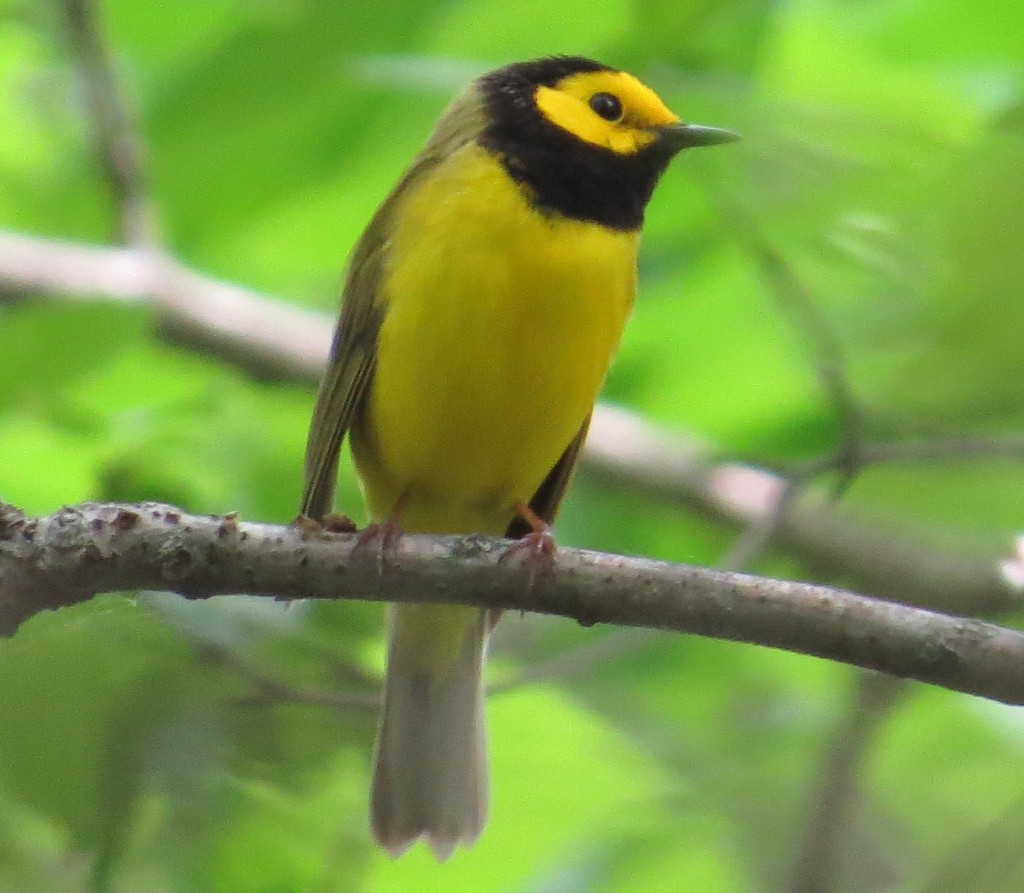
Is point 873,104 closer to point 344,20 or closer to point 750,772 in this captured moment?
point 344,20

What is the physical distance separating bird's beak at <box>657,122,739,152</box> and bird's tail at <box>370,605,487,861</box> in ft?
5.46

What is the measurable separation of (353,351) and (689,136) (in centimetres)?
121

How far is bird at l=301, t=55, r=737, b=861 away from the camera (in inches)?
176

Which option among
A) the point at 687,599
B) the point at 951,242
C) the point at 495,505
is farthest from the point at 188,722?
the point at 951,242

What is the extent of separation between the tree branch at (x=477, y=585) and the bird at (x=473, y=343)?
570 mm

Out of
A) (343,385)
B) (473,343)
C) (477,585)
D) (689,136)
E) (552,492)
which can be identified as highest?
(689,136)

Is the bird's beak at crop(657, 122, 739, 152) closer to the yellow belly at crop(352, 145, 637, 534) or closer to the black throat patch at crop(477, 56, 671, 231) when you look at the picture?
the black throat patch at crop(477, 56, 671, 231)


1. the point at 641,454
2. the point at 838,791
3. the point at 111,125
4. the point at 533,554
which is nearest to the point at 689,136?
the point at 641,454

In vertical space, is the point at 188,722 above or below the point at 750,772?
above

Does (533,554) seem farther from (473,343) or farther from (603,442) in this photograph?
(603,442)

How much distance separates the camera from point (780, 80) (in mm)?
6199

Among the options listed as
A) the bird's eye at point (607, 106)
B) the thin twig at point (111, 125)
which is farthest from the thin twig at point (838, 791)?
the thin twig at point (111, 125)

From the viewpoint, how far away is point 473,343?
14.5 feet

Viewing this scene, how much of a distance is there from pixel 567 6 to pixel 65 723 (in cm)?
331
